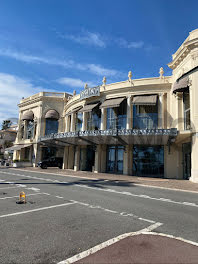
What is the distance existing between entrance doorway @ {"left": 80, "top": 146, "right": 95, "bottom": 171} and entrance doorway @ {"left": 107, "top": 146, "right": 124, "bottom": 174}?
3.34m

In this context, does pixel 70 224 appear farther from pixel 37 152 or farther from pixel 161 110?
pixel 37 152

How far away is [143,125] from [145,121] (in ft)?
1.74

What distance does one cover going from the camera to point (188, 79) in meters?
19.0

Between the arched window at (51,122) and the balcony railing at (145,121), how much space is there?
1759 cm

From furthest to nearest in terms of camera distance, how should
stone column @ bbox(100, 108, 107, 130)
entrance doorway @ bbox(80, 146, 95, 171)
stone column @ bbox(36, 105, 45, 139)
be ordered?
stone column @ bbox(36, 105, 45, 139), entrance doorway @ bbox(80, 146, 95, 171), stone column @ bbox(100, 108, 107, 130)

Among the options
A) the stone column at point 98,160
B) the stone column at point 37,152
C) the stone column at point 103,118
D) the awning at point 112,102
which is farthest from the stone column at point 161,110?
the stone column at point 37,152

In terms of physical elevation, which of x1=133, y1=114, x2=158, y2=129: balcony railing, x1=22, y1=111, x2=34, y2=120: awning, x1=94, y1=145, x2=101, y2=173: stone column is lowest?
x1=94, y1=145, x2=101, y2=173: stone column

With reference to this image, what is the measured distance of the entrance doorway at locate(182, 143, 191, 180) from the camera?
1997 cm

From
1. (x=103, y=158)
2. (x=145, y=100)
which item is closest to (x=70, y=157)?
(x=103, y=158)

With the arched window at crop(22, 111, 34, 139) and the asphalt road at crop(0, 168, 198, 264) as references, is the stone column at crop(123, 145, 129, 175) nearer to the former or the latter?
the asphalt road at crop(0, 168, 198, 264)

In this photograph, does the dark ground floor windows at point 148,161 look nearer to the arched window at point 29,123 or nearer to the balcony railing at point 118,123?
the balcony railing at point 118,123

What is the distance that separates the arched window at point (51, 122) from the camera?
36.6 metres

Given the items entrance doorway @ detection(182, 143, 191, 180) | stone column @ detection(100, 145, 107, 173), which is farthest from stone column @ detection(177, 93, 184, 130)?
stone column @ detection(100, 145, 107, 173)

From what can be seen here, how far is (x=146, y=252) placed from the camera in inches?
147
